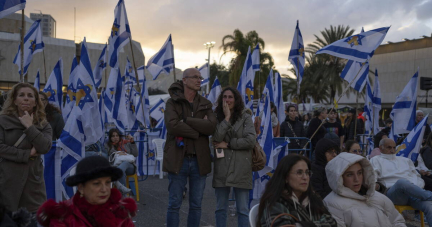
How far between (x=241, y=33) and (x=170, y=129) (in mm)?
38589

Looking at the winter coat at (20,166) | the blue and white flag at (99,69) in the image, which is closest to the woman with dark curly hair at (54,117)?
the winter coat at (20,166)

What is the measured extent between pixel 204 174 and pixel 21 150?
73.3 inches

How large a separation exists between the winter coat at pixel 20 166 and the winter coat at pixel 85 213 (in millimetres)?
1070

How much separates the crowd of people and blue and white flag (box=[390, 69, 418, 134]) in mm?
3283

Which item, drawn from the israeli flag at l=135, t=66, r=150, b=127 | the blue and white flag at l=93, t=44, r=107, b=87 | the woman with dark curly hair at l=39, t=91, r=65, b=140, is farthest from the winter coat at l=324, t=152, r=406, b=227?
the blue and white flag at l=93, t=44, r=107, b=87

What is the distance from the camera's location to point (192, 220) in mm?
4891

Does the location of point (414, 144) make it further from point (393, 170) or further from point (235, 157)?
point (235, 157)

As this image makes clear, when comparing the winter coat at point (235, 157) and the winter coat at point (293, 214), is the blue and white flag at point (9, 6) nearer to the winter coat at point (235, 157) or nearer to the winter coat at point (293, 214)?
the winter coat at point (235, 157)

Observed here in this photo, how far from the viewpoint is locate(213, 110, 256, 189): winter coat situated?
4.94 m

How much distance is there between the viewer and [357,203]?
12.9 feet

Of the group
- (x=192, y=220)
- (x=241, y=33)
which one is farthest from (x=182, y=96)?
(x=241, y=33)

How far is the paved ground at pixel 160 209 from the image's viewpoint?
6547 mm

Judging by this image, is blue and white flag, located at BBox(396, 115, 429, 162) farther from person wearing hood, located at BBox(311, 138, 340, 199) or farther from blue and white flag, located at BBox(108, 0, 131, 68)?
blue and white flag, located at BBox(108, 0, 131, 68)

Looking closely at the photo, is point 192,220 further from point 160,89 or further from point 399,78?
point 160,89
